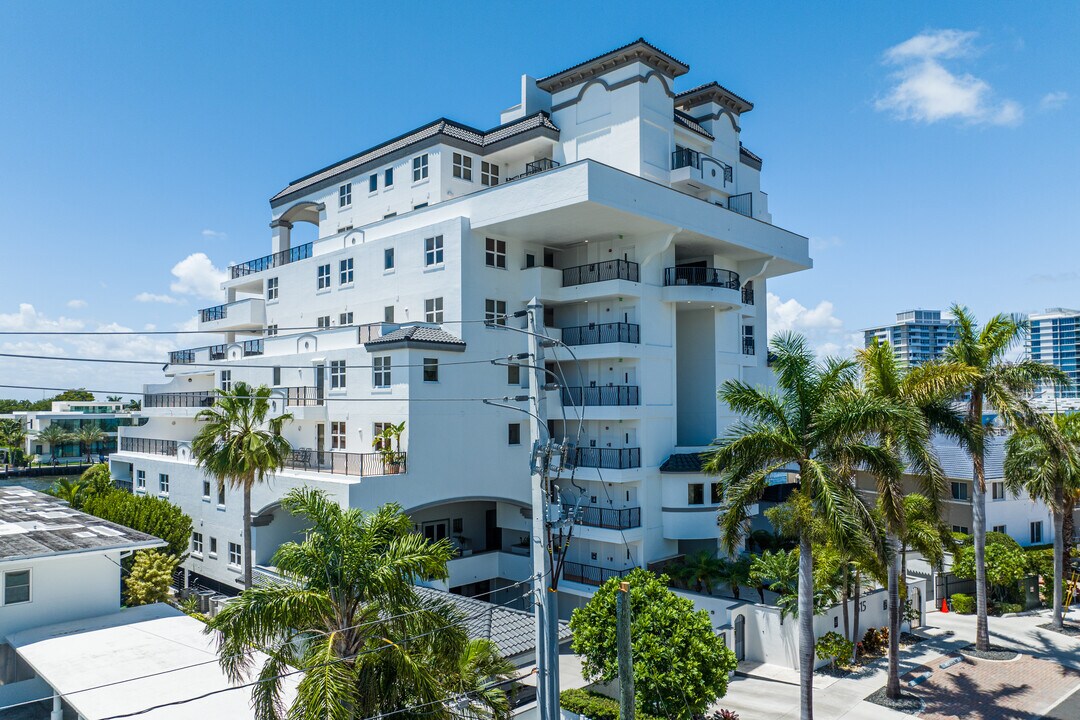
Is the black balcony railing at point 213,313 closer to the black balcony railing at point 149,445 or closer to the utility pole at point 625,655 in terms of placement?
the black balcony railing at point 149,445

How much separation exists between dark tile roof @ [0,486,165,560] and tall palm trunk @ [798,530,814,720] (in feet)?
62.2

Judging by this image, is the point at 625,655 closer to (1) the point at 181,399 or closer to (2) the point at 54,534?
(2) the point at 54,534

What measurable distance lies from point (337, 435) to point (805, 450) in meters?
22.2

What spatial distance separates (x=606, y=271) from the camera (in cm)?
3412

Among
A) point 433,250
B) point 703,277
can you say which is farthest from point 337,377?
point 703,277

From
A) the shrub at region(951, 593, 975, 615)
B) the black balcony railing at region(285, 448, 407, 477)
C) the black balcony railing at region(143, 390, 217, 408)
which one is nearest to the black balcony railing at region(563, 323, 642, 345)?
the black balcony railing at region(285, 448, 407, 477)

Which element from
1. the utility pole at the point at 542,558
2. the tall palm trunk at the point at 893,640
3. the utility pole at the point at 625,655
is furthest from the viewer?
the tall palm trunk at the point at 893,640

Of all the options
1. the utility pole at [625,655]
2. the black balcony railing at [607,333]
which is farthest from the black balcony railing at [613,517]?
the utility pole at [625,655]

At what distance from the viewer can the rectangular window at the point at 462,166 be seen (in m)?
37.0

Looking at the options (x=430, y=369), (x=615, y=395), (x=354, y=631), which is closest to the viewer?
(x=354, y=631)

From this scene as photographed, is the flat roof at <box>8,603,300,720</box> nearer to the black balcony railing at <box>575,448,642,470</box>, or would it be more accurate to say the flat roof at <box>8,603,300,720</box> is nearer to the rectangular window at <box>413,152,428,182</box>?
→ the black balcony railing at <box>575,448,642,470</box>

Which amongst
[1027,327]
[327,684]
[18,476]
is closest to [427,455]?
[327,684]

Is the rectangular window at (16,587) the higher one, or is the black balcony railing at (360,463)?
the black balcony railing at (360,463)

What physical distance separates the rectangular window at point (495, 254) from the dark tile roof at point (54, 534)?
17823 mm
